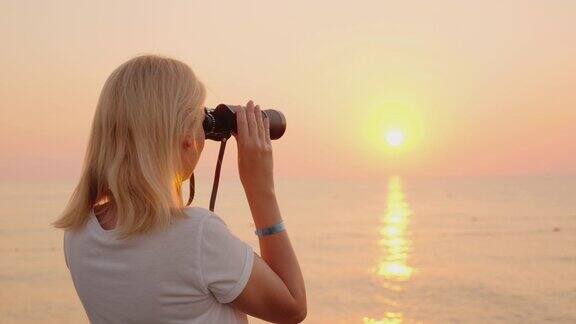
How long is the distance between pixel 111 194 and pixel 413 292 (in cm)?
2085

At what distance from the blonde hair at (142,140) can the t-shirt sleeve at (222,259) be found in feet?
0.24

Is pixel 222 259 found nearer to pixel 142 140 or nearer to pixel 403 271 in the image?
pixel 142 140

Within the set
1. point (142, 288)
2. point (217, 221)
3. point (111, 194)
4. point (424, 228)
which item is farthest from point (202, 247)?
point (424, 228)

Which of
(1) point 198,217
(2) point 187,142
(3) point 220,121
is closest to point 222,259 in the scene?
(1) point 198,217

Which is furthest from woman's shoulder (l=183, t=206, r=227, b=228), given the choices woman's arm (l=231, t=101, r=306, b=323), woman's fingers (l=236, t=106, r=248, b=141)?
woman's fingers (l=236, t=106, r=248, b=141)

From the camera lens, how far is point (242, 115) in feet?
5.17

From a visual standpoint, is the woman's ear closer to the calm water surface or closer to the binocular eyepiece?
the binocular eyepiece

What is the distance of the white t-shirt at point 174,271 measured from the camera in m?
1.37

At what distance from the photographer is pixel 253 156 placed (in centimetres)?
156

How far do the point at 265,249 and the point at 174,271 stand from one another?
221mm

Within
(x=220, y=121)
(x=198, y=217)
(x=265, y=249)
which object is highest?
(x=220, y=121)

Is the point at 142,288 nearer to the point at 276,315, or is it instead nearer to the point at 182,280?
the point at 182,280

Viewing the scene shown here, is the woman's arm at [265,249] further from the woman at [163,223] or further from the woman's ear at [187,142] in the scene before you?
the woman's ear at [187,142]

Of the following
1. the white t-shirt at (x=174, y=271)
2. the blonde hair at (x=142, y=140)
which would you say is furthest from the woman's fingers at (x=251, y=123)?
the white t-shirt at (x=174, y=271)
